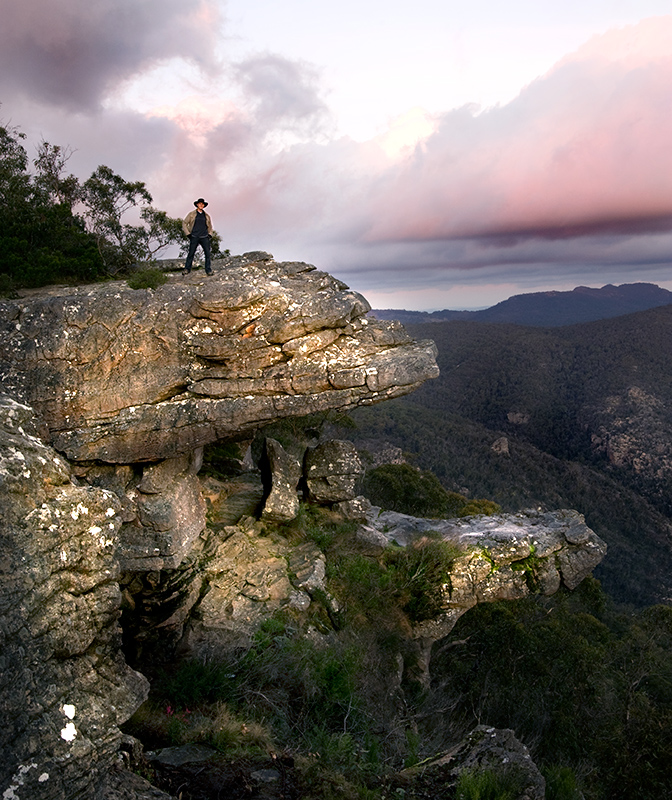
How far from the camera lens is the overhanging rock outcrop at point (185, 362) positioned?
11.0 m

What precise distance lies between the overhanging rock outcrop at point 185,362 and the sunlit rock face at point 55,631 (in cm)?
586

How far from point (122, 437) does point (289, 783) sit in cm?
817

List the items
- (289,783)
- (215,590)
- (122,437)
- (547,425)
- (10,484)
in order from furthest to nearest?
1. (547,425)
2. (215,590)
3. (122,437)
4. (289,783)
5. (10,484)

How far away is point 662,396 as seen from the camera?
93.8 metres

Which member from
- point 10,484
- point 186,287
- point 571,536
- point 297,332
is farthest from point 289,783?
point 571,536

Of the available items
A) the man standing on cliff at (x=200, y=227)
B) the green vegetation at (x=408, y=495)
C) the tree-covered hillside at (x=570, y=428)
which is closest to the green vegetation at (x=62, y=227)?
the man standing on cliff at (x=200, y=227)

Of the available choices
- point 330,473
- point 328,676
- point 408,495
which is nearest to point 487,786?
point 328,676

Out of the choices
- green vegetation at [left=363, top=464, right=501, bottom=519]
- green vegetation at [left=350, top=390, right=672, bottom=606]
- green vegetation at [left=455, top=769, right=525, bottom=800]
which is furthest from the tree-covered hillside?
green vegetation at [left=455, top=769, right=525, bottom=800]

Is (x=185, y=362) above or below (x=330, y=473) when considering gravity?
above

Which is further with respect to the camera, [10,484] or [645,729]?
[645,729]

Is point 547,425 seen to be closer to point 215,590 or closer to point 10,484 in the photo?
point 215,590

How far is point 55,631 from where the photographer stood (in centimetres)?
463

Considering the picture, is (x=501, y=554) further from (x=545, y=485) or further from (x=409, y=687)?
(x=545, y=485)

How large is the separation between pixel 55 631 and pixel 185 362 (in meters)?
7.82
